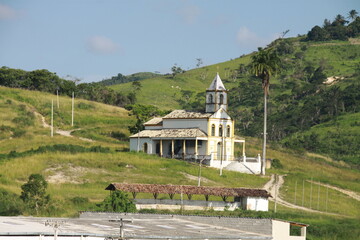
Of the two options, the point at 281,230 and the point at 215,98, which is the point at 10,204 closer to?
the point at 281,230

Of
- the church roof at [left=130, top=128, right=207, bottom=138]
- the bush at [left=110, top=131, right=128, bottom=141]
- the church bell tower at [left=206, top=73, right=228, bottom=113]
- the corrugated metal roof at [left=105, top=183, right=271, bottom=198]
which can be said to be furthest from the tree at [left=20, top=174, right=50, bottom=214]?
the bush at [left=110, top=131, right=128, bottom=141]

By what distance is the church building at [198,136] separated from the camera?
347 feet

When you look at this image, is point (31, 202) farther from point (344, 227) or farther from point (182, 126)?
point (182, 126)

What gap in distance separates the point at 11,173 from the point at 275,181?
1161 inches

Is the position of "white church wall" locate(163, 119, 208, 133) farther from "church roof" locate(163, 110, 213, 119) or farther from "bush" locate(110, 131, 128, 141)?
"bush" locate(110, 131, 128, 141)

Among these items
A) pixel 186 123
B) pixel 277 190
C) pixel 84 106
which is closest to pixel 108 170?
pixel 277 190

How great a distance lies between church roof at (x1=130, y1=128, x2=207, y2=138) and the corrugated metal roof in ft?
83.7

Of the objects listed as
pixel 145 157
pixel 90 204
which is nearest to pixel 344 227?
pixel 90 204

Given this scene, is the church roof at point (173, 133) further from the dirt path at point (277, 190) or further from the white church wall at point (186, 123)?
the dirt path at point (277, 190)

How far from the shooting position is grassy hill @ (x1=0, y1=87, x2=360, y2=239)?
78.6m

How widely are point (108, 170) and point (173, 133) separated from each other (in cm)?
1734

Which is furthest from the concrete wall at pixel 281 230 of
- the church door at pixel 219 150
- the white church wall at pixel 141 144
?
the white church wall at pixel 141 144

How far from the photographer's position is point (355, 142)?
467ft

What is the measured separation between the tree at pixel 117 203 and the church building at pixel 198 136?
3183 cm
